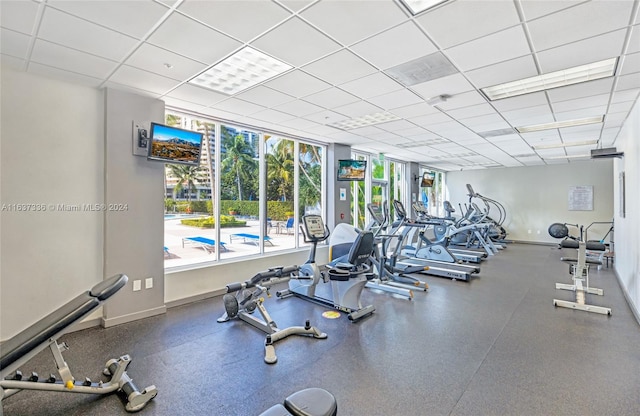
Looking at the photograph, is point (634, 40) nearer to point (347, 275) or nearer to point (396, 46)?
point (396, 46)

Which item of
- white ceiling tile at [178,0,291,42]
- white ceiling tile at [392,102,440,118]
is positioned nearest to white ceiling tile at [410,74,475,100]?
white ceiling tile at [392,102,440,118]

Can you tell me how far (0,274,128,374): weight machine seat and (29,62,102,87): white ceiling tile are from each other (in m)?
2.55

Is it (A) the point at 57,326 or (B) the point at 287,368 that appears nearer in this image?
(A) the point at 57,326

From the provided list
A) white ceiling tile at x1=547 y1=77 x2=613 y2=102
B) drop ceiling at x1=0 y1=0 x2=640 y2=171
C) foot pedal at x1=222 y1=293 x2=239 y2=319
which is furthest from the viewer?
foot pedal at x1=222 y1=293 x2=239 y2=319

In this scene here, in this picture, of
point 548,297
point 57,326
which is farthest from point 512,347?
point 57,326

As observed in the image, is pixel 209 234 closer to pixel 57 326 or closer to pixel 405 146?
pixel 57 326

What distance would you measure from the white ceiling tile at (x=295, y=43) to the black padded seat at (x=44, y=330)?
252cm

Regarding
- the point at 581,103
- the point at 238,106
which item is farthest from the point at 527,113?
the point at 238,106

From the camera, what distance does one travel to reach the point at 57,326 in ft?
6.66

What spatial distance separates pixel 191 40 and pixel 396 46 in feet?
6.06

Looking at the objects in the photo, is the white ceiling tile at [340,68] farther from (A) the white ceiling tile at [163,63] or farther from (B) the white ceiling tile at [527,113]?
(B) the white ceiling tile at [527,113]

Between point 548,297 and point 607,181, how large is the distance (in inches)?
314

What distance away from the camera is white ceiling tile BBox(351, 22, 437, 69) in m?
2.52

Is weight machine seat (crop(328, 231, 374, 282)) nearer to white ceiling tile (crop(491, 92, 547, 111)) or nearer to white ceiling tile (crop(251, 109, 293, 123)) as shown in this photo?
white ceiling tile (crop(251, 109, 293, 123))
